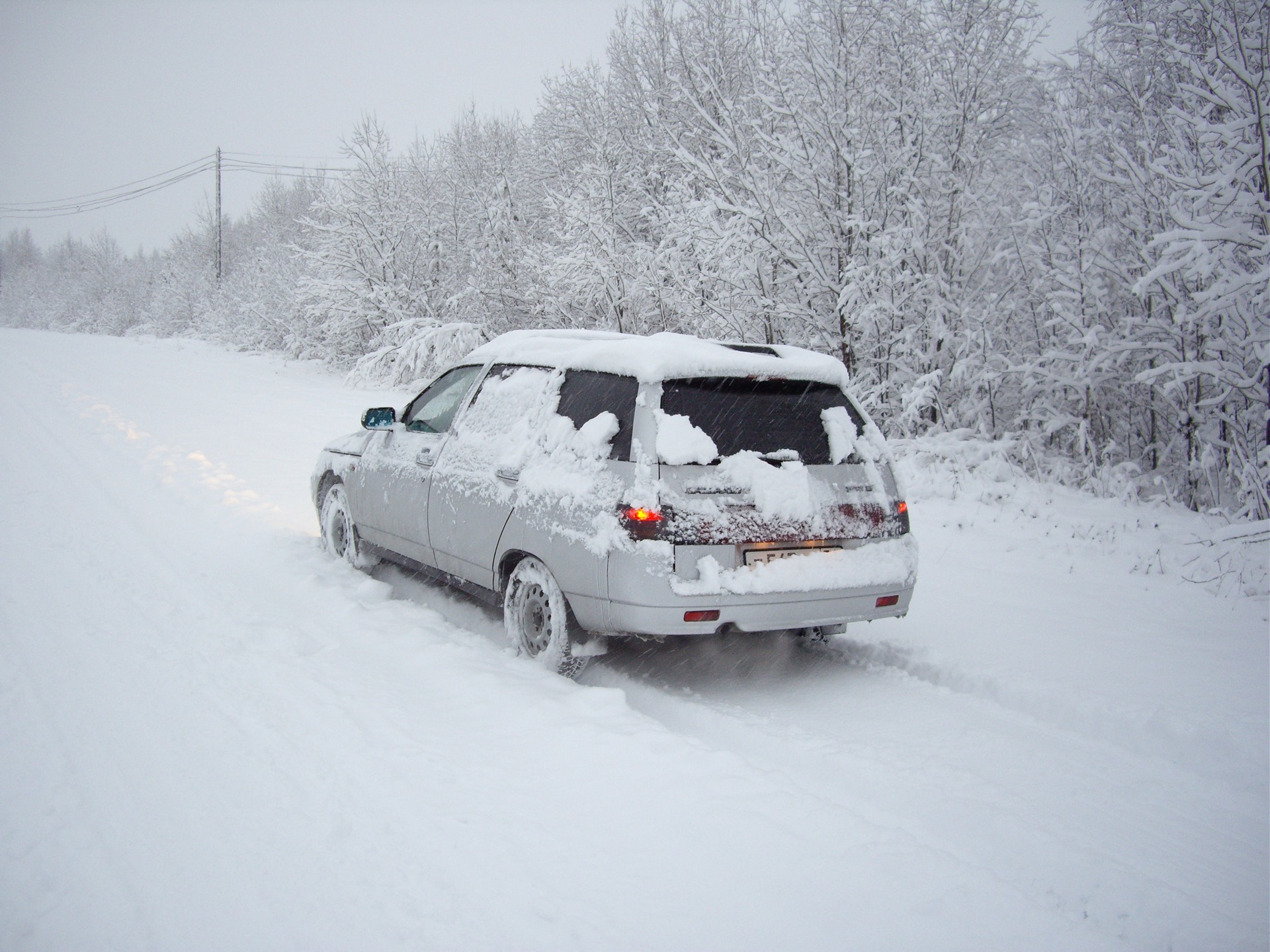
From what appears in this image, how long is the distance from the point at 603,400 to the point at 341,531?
3.47 m

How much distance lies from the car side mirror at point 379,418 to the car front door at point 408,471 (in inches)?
2.5

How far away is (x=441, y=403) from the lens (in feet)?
19.0

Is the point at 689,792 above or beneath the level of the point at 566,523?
beneath

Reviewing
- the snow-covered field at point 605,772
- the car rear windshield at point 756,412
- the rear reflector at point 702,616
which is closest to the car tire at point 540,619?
the snow-covered field at point 605,772

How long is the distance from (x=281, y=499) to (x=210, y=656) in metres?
4.81

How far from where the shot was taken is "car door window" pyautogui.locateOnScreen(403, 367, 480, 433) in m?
5.56

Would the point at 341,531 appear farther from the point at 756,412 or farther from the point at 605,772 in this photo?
the point at 605,772

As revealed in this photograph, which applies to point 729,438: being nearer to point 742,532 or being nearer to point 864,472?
Result: point 742,532

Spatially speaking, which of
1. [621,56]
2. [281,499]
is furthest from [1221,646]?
[621,56]

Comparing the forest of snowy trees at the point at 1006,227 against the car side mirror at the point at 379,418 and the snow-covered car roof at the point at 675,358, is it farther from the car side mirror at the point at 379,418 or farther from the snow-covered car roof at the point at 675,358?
the car side mirror at the point at 379,418

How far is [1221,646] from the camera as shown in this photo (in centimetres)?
520

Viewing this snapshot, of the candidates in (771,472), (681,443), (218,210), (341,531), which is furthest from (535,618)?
(218,210)

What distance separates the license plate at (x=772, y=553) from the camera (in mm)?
3908

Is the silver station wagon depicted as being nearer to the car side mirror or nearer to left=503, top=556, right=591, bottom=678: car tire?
left=503, top=556, right=591, bottom=678: car tire
